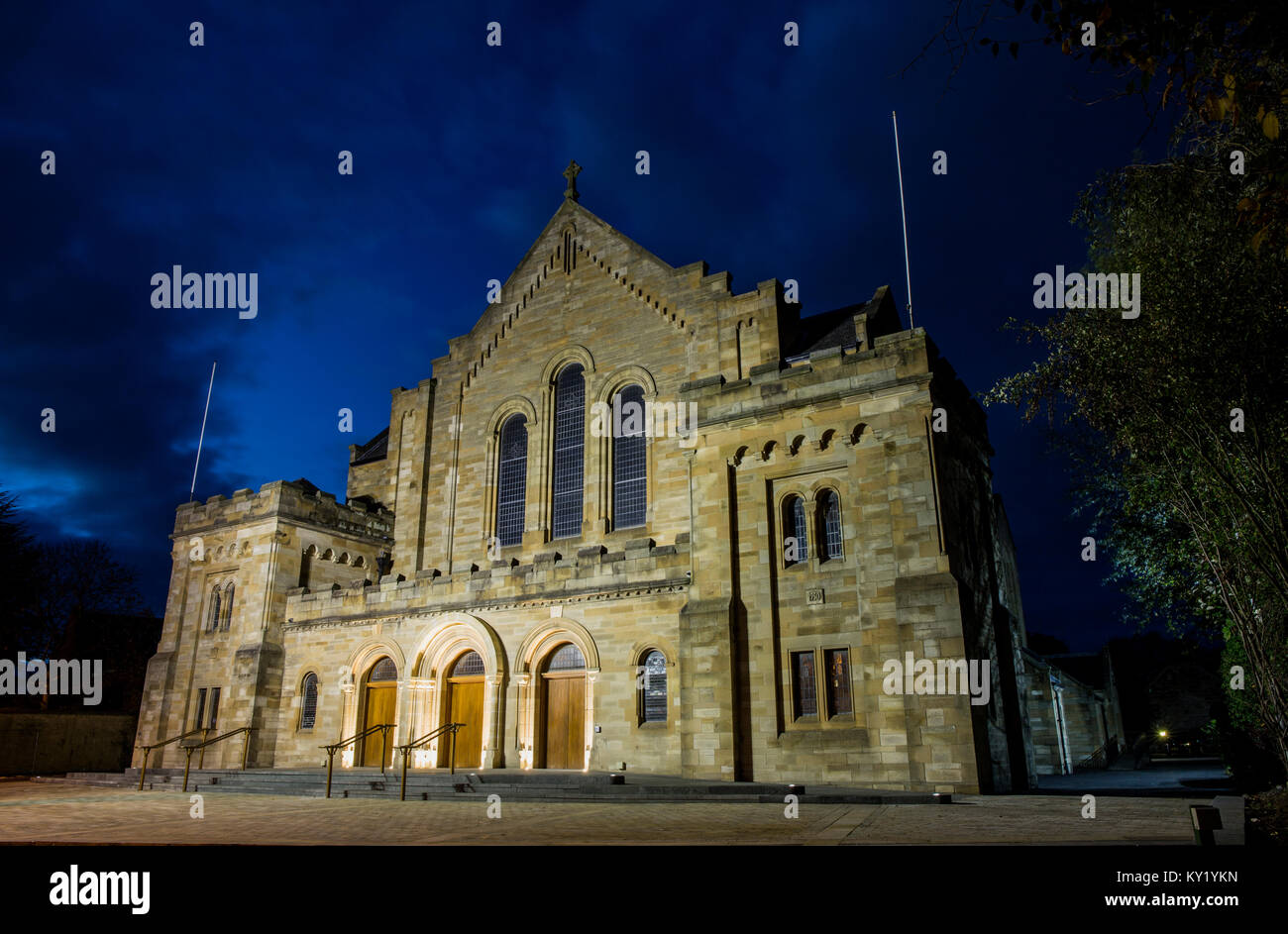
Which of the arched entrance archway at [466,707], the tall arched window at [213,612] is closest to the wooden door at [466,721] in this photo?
the arched entrance archway at [466,707]

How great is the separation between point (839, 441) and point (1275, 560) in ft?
27.2

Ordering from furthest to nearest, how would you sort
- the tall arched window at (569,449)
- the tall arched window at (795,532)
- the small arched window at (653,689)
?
the tall arched window at (569,449) → the small arched window at (653,689) → the tall arched window at (795,532)

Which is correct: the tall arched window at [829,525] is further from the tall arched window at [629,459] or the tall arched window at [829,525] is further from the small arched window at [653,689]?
the tall arched window at [629,459]

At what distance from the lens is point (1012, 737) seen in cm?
1816

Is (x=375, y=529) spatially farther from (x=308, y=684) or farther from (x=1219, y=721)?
(x=1219, y=721)

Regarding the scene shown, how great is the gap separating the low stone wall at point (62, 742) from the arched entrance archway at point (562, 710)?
19249 mm

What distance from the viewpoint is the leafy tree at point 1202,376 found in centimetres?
1122

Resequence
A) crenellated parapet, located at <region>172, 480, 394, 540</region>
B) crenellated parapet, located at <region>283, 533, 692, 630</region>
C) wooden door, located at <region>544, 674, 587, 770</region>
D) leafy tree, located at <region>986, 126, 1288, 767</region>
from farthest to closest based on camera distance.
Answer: crenellated parapet, located at <region>172, 480, 394, 540</region>, wooden door, located at <region>544, 674, 587, 770</region>, crenellated parapet, located at <region>283, 533, 692, 630</region>, leafy tree, located at <region>986, 126, 1288, 767</region>

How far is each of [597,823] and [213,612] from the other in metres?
22.3

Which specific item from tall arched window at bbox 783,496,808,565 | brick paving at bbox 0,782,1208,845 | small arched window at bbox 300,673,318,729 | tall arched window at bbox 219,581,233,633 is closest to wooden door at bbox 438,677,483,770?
small arched window at bbox 300,673,318,729

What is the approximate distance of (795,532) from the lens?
1828 cm

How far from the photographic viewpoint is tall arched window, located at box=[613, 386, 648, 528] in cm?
2394
